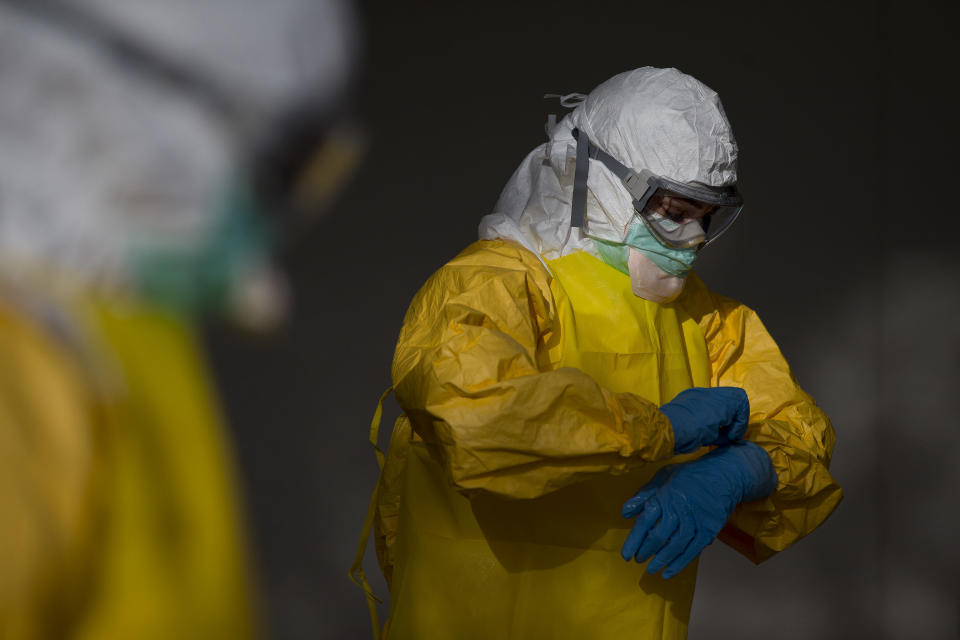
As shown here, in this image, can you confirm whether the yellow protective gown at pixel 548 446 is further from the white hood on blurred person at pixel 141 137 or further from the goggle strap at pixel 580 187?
the white hood on blurred person at pixel 141 137

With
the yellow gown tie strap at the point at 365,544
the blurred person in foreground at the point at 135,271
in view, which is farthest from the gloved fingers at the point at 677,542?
the blurred person in foreground at the point at 135,271

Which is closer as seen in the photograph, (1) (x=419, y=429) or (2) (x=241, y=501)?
(2) (x=241, y=501)

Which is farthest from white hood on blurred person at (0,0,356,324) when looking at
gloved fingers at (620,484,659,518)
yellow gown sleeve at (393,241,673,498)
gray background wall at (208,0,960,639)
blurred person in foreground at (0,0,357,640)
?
gray background wall at (208,0,960,639)

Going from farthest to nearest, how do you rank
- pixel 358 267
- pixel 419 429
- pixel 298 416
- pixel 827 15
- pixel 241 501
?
pixel 827 15 → pixel 358 267 → pixel 298 416 → pixel 419 429 → pixel 241 501

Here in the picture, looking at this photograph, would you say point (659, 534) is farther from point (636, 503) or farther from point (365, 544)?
point (365, 544)

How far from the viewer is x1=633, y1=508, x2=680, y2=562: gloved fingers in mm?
1413

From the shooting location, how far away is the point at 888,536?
9.88ft

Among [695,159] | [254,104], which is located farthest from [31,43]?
[695,159]

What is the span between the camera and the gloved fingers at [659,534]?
141 centimetres

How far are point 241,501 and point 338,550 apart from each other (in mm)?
1979

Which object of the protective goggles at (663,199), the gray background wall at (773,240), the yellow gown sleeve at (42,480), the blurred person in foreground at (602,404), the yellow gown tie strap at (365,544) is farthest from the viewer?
the gray background wall at (773,240)

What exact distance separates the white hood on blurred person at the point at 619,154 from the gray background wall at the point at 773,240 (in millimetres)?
1138

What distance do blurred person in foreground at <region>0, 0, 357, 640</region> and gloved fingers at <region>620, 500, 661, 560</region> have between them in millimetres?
736

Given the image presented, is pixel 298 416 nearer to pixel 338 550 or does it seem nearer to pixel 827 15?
pixel 338 550
